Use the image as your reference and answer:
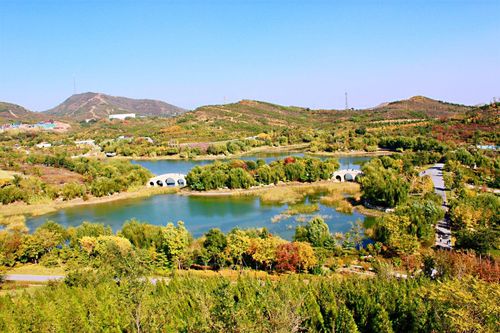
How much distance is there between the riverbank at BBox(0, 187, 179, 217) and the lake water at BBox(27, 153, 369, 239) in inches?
36.7

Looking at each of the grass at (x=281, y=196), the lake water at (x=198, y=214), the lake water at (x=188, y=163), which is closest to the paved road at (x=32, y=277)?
the lake water at (x=198, y=214)

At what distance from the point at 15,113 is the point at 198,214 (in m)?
135

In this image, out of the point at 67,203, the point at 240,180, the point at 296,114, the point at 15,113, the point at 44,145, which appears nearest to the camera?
the point at 67,203

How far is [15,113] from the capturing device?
5472 inches

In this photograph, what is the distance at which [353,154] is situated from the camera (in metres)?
64.0

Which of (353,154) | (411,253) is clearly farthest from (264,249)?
(353,154)

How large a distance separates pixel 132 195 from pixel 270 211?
15041 mm

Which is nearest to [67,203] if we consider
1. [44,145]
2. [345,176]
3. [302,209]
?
[302,209]

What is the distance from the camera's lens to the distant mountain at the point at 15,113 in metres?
129

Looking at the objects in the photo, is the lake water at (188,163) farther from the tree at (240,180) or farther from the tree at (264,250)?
the tree at (264,250)

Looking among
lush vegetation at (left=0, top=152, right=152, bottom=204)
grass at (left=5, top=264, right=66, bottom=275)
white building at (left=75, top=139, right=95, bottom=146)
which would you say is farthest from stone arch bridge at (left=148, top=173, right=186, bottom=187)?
white building at (left=75, top=139, right=95, bottom=146)

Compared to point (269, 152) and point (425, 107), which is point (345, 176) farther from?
point (425, 107)

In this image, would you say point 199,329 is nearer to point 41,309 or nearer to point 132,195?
point 41,309

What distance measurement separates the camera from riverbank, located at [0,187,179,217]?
33.7 m
